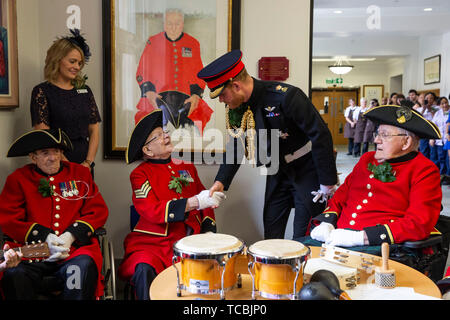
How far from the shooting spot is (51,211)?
2.78 m

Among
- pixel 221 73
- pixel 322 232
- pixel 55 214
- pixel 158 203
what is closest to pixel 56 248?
pixel 55 214

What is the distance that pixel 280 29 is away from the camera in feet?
12.2

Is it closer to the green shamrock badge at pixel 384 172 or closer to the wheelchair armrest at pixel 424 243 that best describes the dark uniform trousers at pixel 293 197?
the green shamrock badge at pixel 384 172

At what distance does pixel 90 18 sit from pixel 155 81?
0.75m

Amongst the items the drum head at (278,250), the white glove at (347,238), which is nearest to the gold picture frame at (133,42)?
the white glove at (347,238)

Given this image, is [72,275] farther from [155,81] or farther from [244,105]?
[155,81]

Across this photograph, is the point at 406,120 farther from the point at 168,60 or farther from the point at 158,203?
the point at 168,60

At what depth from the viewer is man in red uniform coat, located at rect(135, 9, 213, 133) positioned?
3758 millimetres

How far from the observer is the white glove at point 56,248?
8.39ft

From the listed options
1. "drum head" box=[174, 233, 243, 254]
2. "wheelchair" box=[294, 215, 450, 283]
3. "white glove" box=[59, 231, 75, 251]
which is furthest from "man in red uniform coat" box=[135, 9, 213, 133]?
"drum head" box=[174, 233, 243, 254]

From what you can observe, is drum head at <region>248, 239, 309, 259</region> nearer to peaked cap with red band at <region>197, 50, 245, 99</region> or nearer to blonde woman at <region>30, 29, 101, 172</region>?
peaked cap with red band at <region>197, 50, 245, 99</region>

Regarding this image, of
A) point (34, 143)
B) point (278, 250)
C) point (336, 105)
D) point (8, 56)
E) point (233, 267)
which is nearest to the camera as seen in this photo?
point (278, 250)

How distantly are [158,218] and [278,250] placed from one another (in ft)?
4.07

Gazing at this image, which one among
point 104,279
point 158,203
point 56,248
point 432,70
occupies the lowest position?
point 104,279
